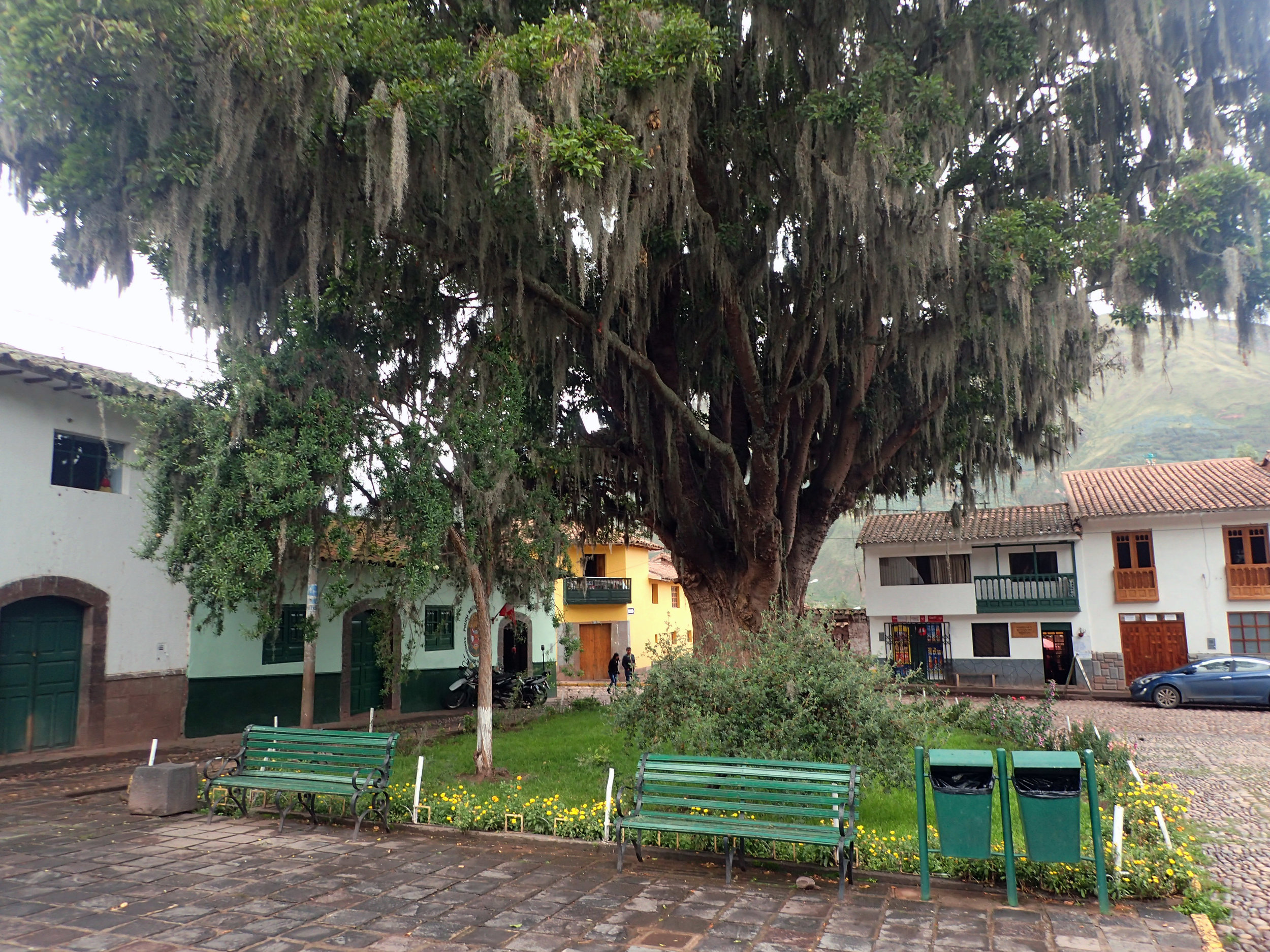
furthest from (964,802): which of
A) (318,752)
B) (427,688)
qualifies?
(427,688)

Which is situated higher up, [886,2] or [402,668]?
[886,2]

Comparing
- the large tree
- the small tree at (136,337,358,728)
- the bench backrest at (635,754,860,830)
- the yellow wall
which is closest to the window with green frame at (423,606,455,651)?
the large tree

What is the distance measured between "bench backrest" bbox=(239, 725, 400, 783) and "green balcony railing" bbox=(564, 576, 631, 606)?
88.8 feet

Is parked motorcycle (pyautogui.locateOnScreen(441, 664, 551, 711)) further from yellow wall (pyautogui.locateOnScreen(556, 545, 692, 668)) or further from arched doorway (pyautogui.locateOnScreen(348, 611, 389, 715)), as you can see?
yellow wall (pyautogui.locateOnScreen(556, 545, 692, 668))

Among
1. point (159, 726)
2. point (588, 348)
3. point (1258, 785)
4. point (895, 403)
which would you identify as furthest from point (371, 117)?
point (1258, 785)

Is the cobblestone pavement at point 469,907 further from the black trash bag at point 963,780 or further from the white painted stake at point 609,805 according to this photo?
the black trash bag at point 963,780

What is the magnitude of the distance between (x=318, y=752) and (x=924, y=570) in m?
26.0

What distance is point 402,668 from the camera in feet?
41.6

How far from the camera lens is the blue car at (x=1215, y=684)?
61.9 feet

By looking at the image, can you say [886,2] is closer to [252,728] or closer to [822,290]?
[822,290]

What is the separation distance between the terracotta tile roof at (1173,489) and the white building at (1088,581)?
0.06 m

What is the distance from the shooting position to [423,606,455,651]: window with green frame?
1948 centimetres

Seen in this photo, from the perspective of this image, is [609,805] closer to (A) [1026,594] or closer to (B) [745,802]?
Answer: (B) [745,802]

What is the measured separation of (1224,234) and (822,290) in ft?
15.2
